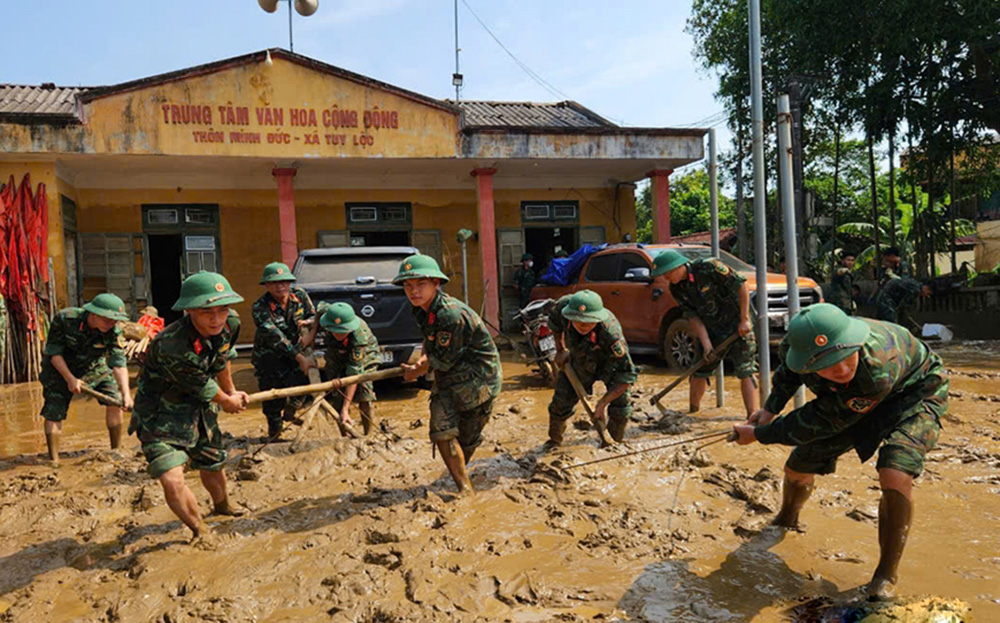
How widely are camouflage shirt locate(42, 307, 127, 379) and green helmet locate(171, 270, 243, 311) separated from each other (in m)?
2.29

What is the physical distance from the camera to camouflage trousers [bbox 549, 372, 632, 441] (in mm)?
5211

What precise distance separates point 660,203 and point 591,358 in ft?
28.6

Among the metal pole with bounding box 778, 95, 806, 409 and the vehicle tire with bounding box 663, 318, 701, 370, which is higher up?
the metal pole with bounding box 778, 95, 806, 409

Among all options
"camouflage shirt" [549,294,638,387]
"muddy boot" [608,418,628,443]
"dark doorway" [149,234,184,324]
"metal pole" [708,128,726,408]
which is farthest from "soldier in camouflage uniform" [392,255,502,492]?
"dark doorway" [149,234,184,324]

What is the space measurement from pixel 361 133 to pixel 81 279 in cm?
564

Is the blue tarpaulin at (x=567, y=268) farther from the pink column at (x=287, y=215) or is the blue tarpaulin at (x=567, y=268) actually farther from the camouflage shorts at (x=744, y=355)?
the camouflage shorts at (x=744, y=355)

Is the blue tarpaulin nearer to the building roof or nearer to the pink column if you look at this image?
the pink column

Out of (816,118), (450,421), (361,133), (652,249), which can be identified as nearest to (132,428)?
(450,421)

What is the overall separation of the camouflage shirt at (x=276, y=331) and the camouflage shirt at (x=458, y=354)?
206cm

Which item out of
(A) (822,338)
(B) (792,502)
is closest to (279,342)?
(B) (792,502)

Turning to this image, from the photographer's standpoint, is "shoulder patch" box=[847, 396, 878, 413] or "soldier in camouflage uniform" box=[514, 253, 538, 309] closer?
"shoulder patch" box=[847, 396, 878, 413]

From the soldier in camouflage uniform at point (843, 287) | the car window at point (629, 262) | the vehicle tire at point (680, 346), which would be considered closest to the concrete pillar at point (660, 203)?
the soldier in camouflage uniform at point (843, 287)

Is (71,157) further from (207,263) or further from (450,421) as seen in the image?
(450,421)

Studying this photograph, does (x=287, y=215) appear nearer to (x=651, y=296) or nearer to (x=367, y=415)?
(x=651, y=296)
